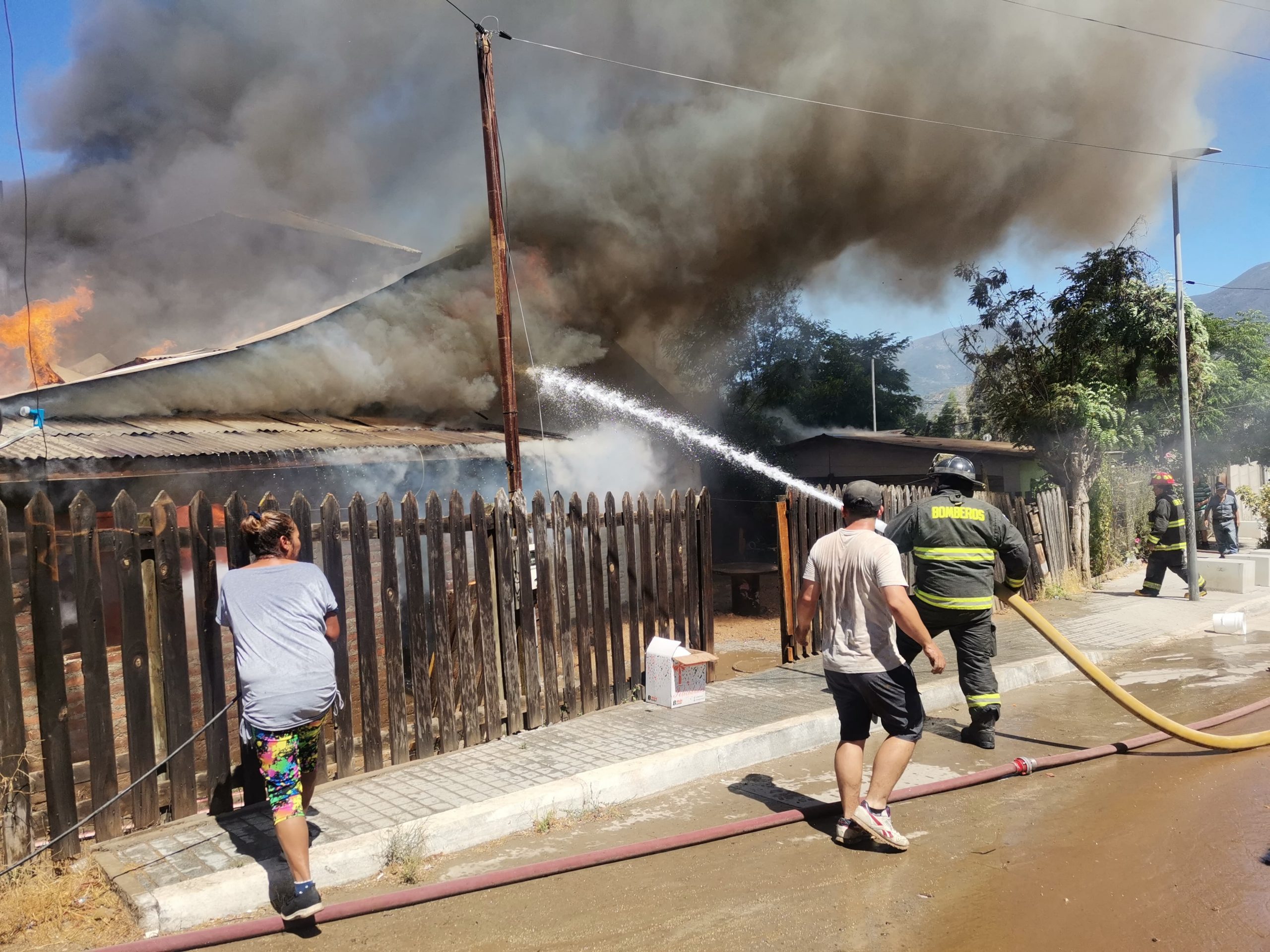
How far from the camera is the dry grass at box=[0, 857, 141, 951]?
A: 10.0ft

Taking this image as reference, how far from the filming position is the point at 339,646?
182 inches

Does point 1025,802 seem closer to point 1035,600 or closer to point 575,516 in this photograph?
point 575,516

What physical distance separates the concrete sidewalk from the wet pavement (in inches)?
4.7

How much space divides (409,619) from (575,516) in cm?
137

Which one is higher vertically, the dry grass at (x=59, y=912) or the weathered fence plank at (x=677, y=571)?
the weathered fence plank at (x=677, y=571)

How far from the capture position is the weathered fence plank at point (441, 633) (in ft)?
16.3

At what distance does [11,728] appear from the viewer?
3479 mm

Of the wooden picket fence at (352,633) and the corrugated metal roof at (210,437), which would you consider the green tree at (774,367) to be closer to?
the corrugated metal roof at (210,437)

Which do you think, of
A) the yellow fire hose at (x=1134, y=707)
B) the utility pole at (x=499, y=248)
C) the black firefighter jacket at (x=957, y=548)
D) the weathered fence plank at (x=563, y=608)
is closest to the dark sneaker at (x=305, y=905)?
the weathered fence plank at (x=563, y=608)

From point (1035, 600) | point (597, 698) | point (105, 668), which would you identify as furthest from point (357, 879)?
point (1035, 600)

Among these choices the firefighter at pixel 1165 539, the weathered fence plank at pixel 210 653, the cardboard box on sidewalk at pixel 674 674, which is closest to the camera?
the weathered fence plank at pixel 210 653

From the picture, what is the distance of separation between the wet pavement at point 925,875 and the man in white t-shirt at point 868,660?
236mm

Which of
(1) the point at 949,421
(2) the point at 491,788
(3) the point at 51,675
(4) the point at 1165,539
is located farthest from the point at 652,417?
(1) the point at 949,421

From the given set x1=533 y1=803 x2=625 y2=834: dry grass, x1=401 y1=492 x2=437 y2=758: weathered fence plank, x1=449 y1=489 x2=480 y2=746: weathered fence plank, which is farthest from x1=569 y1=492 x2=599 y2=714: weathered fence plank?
x1=533 y1=803 x2=625 y2=834: dry grass
